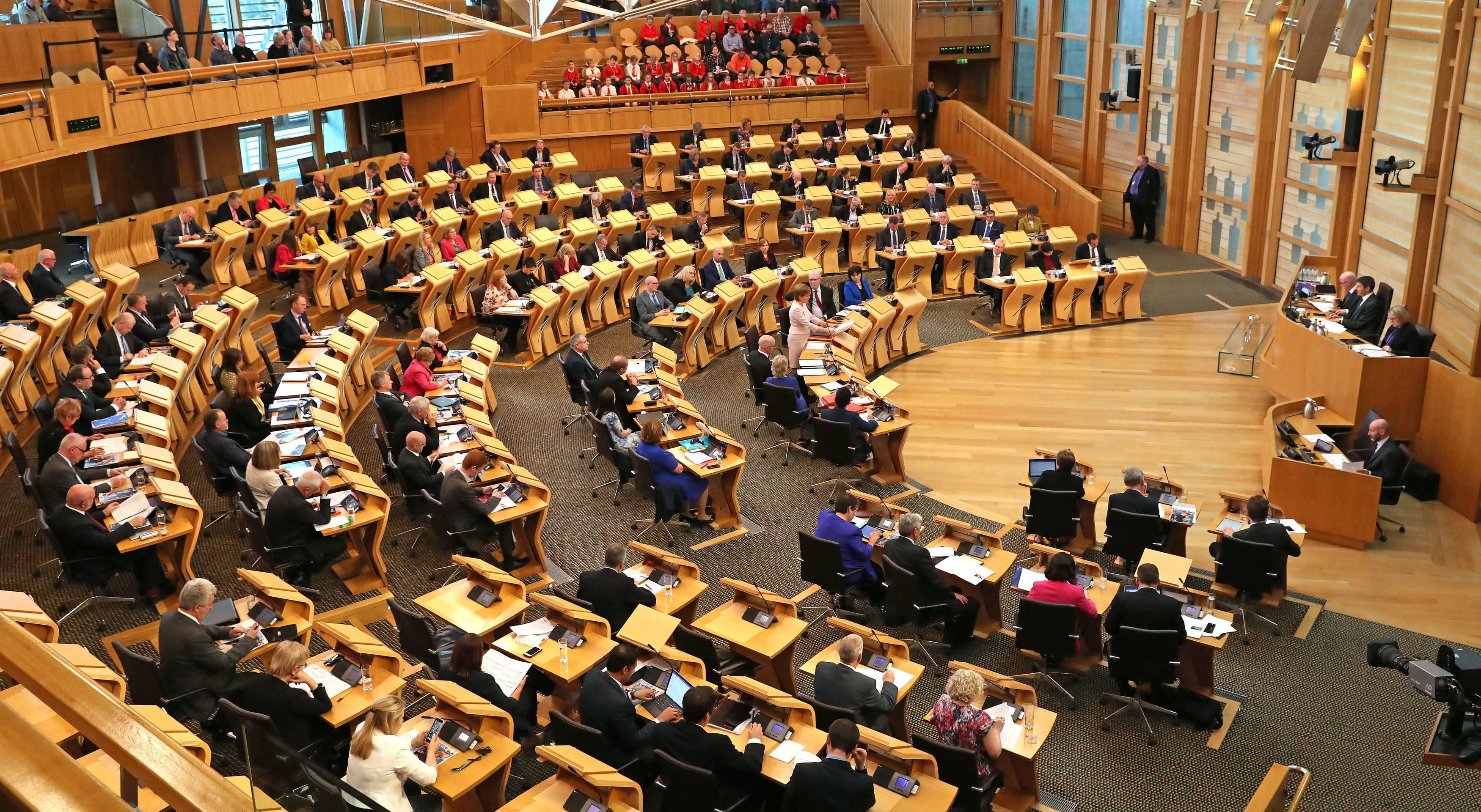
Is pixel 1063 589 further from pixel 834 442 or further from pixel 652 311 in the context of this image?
pixel 652 311

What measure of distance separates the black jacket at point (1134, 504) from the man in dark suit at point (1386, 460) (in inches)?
98.5

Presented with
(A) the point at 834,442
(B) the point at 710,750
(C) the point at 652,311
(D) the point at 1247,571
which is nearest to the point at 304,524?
(B) the point at 710,750

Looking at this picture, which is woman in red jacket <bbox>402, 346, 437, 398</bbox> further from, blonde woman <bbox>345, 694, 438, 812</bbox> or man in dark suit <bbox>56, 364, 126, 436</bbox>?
blonde woman <bbox>345, 694, 438, 812</bbox>

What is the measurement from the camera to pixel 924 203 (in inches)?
743

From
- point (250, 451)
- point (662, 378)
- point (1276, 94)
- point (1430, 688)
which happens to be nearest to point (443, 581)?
point (250, 451)

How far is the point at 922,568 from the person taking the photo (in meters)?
7.85

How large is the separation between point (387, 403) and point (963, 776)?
6.42 metres

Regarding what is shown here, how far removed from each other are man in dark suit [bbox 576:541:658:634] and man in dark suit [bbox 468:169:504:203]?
1113 centimetres

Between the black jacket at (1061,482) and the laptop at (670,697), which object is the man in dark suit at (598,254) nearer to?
the black jacket at (1061,482)

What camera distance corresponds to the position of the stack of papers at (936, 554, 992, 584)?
804 cm

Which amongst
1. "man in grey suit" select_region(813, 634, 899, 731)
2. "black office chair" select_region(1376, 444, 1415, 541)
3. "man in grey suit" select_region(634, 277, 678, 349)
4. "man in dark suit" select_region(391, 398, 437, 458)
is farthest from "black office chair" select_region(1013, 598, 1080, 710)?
"man in grey suit" select_region(634, 277, 678, 349)

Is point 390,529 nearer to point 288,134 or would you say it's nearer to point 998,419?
point 998,419

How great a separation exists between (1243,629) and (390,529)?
6.83 m

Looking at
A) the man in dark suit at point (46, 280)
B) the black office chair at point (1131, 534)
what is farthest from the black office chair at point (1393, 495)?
the man in dark suit at point (46, 280)
